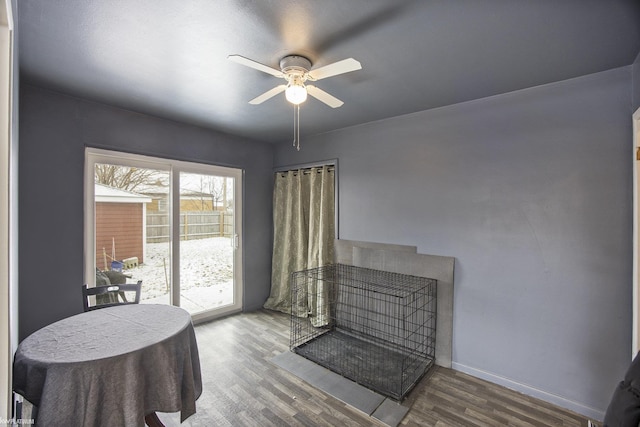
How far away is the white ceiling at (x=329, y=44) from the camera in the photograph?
1438mm

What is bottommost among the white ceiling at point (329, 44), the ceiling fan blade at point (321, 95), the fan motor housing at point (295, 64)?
the ceiling fan blade at point (321, 95)

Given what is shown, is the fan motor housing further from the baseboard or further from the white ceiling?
the baseboard

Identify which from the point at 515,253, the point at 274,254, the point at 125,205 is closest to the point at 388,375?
the point at 515,253

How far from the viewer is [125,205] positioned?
120 inches

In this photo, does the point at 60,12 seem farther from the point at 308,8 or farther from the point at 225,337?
the point at 225,337

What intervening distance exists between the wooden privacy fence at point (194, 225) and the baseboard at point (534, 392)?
315 centimetres

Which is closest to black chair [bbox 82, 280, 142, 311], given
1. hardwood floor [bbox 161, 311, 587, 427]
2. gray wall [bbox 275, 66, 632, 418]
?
hardwood floor [bbox 161, 311, 587, 427]

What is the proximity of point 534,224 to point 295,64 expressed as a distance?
2228 millimetres

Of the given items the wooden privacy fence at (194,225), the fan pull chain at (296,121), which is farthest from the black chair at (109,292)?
the fan pull chain at (296,121)

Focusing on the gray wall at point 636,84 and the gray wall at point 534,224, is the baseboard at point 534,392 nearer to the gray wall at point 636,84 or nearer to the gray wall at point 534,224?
the gray wall at point 534,224

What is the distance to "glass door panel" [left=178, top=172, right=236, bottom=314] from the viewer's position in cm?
353

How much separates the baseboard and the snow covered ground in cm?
296

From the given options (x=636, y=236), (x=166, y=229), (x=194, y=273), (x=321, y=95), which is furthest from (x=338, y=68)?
(x=194, y=273)

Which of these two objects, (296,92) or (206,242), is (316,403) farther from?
(206,242)
